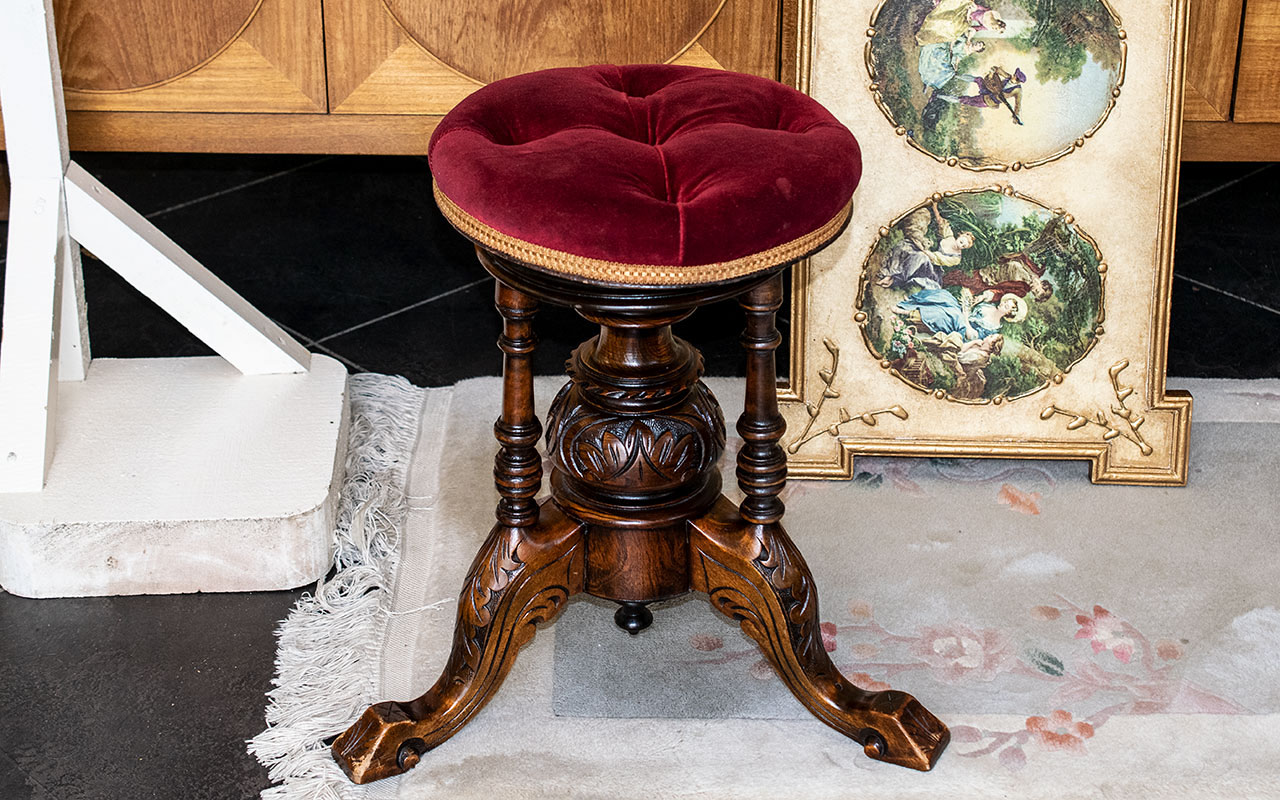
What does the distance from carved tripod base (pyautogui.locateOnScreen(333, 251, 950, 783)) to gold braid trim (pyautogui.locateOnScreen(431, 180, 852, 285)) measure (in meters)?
0.10

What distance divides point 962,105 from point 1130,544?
0.57 m

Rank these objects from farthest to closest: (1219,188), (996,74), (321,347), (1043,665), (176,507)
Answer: (1219,188), (321,347), (996,74), (176,507), (1043,665)

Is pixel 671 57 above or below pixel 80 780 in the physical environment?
above

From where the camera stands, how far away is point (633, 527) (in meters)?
1.28

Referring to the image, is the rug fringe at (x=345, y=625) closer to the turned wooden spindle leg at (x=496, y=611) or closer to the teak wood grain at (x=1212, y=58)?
the turned wooden spindle leg at (x=496, y=611)

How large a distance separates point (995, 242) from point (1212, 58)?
1.56 ft

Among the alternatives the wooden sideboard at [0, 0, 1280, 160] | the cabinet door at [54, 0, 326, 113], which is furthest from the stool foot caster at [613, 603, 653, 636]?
the cabinet door at [54, 0, 326, 113]

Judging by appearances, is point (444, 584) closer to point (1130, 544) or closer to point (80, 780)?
point (80, 780)

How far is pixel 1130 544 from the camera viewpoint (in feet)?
5.46

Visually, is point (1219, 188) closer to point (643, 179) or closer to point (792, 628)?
point (792, 628)

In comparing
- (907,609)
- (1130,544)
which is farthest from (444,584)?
(1130,544)

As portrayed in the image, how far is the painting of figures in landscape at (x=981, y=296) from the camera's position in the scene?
174 cm

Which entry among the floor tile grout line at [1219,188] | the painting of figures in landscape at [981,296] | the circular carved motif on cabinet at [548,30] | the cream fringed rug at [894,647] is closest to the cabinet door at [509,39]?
the circular carved motif on cabinet at [548,30]

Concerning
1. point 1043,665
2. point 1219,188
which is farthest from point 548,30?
point 1219,188
